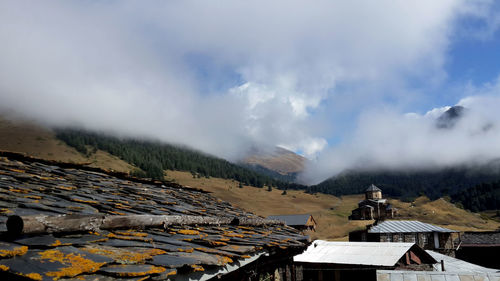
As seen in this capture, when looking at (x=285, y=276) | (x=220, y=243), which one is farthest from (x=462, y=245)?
(x=220, y=243)

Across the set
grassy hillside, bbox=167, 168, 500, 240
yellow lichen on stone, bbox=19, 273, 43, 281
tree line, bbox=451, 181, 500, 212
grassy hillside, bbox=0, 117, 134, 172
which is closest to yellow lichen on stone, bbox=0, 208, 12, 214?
yellow lichen on stone, bbox=19, 273, 43, 281

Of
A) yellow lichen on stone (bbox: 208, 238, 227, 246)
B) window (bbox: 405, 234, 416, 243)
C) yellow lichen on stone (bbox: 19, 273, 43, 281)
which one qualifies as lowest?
window (bbox: 405, 234, 416, 243)

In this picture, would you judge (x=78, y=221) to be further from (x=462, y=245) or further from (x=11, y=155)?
(x=462, y=245)

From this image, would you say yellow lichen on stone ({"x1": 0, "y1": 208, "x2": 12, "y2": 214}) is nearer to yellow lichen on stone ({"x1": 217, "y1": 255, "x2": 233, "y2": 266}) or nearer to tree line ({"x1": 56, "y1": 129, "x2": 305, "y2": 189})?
yellow lichen on stone ({"x1": 217, "y1": 255, "x2": 233, "y2": 266})

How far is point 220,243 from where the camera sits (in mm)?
5352

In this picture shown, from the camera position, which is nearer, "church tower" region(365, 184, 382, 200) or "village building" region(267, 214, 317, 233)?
"village building" region(267, 214, 317, 233)

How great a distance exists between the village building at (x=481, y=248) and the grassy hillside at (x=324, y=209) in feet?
76.0

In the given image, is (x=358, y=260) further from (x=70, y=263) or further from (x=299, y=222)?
(x=299, y=222)

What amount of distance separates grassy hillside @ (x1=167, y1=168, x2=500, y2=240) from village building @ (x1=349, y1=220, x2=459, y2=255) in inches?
854

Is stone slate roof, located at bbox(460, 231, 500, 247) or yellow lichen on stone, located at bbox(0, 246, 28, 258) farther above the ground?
A: yellow lichen on stone, located at bbox(0, 246, 28, 258)

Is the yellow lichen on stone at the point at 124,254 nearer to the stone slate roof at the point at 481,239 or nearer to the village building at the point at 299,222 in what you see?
the stone slate roof at the point at 481,239

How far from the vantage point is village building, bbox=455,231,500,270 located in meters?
44.4

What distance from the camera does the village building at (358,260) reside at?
73.1 ft

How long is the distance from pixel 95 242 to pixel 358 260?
22.4 meters
